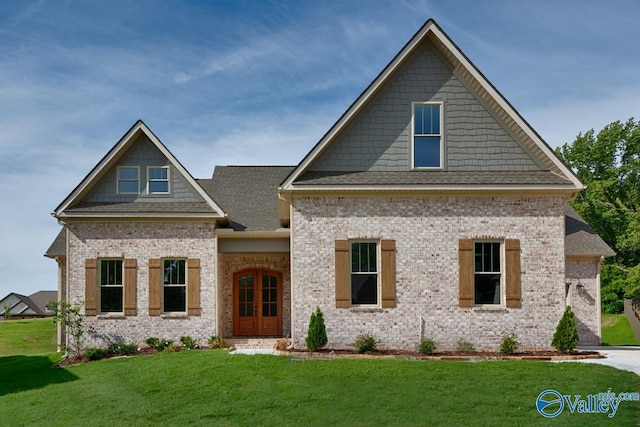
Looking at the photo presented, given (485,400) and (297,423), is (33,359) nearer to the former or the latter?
(297,423)

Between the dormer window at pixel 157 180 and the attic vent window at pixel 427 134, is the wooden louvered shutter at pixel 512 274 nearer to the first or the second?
the attic vent window at pixel 427 134

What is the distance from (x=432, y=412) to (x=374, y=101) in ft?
28.6

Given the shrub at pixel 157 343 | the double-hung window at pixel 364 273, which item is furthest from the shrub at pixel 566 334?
the shrub at pixel 157 343

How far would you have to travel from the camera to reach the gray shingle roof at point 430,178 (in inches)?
628

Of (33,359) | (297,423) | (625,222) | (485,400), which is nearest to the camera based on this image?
(297,423)

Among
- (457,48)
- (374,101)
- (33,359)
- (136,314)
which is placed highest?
(457,48)

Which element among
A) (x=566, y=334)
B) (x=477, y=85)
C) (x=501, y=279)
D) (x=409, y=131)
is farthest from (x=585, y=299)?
(x=409, y=131)

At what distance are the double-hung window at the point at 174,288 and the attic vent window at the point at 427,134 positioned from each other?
785cm

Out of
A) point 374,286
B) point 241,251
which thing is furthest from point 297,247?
point 241,251

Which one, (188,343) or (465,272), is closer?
(465,272)

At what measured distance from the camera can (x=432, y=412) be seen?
10.6 meters

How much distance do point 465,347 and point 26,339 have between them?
2098cm

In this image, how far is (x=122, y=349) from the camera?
17828 mm

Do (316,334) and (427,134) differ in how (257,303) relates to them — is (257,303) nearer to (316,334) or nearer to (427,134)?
(316,334)
